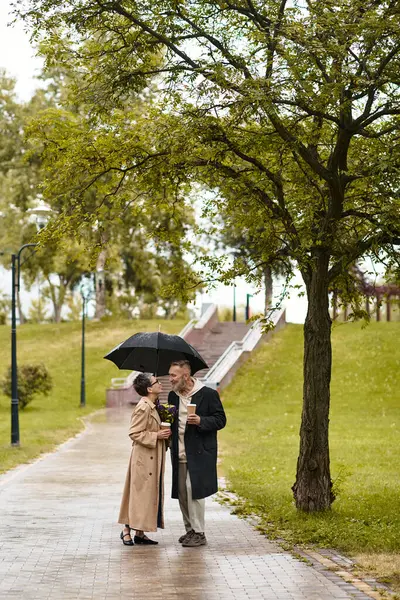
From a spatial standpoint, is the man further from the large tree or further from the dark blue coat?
the large tree

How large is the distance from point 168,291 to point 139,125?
7.00 feet

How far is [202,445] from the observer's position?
10.5 m

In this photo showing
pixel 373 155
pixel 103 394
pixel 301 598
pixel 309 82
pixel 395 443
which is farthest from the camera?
pixel 103 394

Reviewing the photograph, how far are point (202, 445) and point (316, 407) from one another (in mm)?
2652

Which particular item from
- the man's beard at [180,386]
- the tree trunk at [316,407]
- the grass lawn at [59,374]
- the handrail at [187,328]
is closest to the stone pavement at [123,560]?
the tree trunk at [316,407]

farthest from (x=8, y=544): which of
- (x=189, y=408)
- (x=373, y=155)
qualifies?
(x=373, y=155)

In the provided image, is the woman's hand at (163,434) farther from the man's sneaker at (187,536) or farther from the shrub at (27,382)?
the shrub at (27,382)

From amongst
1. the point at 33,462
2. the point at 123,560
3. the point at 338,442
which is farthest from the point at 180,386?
the point at 338,442

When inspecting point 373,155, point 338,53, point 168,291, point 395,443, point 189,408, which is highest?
point 338,53

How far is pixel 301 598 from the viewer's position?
7836 mm

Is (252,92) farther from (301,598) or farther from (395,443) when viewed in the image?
(395,443)

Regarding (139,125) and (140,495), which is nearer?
(140,495)

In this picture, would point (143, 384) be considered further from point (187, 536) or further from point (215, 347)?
point (215, 347)

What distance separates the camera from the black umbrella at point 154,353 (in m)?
10.9
